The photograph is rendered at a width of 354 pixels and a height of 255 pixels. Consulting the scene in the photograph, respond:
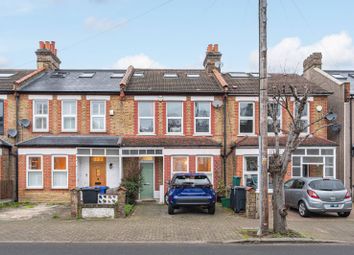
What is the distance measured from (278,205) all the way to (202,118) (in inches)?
479

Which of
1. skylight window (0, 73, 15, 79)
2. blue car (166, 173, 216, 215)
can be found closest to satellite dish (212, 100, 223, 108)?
blue car (166, 173, 216, 215)

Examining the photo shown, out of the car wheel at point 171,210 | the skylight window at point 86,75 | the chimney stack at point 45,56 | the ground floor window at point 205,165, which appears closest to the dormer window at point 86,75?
the skylight window at point 86,75

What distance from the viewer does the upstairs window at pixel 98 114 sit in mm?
24344

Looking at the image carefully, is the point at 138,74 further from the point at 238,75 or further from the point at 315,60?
the point at 315,60

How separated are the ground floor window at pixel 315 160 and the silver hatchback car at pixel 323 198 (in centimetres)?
522

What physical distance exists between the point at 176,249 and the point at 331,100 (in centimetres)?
1813

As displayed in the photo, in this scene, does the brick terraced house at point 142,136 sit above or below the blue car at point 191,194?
above

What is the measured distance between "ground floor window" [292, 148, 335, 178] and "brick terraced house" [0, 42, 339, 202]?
0.05 m

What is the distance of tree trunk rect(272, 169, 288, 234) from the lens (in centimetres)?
1280

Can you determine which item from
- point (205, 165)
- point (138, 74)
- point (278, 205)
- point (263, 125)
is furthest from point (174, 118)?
point (278, 205)

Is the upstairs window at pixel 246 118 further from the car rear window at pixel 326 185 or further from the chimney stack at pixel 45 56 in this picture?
the chimney stack at pixel 45 56

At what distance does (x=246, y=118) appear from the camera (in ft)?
81.4

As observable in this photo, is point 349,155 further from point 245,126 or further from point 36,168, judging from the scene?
point 36,168

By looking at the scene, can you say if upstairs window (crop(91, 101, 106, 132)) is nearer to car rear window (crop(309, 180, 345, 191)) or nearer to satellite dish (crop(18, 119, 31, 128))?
satellite dish (crop(18, 119, 31, 128))
